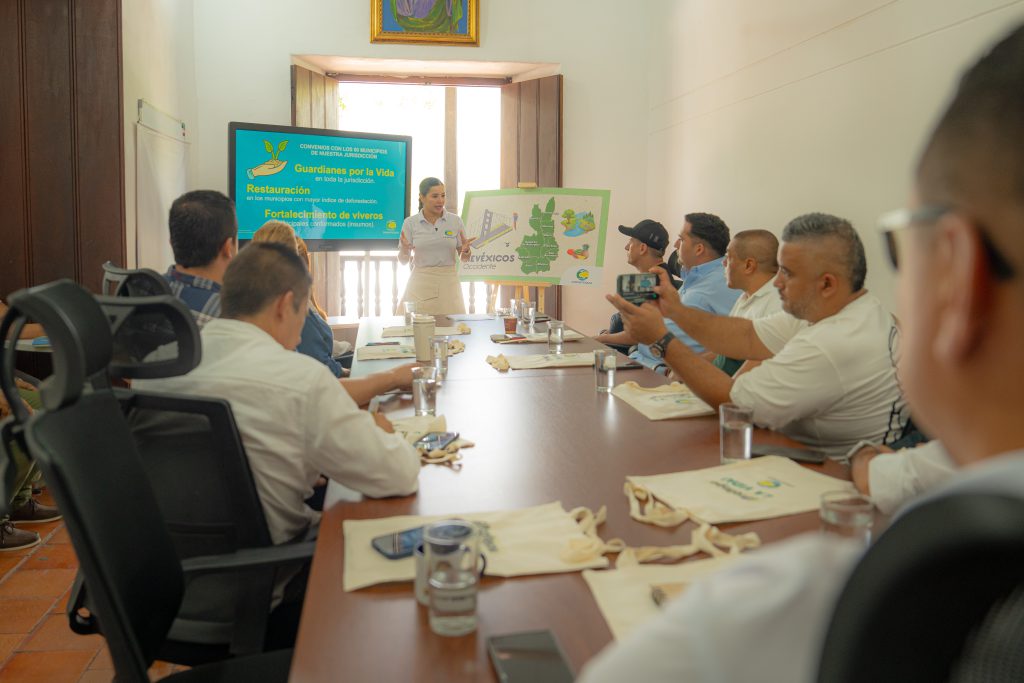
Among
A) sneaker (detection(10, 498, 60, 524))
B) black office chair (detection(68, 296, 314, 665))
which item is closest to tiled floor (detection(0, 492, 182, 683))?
sneaker (detection(10, 498, 60, 524))

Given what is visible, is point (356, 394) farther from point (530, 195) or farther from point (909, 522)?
point (530, 195)

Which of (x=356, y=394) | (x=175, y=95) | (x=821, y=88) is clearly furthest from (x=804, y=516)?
(x=175, y=95)

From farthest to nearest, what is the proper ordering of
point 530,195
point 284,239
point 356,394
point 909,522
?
1. point 530,195
2. point 284,239
3. point 356,394
4. point 909,522

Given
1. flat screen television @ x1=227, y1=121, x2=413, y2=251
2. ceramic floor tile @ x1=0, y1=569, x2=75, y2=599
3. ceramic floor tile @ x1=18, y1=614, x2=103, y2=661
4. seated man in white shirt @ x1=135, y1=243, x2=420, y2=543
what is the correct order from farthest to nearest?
flat screen television @ x1=227, y1=121, x2=413, y2=251 → ceramic floor tile @ x1=0, y1=569, x2=75, y2=599 → ceramic floor tile @ x1=18, y1=614, x2=103, y2=661 → seated man in white shirt @ x1=135, y1=243, x2=420, y2=543

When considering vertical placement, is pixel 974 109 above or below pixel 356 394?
above

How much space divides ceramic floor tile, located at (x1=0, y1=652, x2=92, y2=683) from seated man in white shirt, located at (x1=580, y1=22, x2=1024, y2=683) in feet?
8.15

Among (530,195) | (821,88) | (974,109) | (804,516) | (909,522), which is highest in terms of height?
(821,88)

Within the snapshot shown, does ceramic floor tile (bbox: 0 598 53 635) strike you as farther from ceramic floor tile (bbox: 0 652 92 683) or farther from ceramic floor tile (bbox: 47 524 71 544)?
ceramic floor tile (bbox: 47 524 71 544)

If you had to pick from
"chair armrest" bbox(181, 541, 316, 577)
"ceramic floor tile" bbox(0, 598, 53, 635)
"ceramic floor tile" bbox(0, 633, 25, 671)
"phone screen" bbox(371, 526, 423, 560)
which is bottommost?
"ceramic floor tile" bbox(0, 633, 25, 671)

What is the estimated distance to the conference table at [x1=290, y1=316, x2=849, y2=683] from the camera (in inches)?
38.3

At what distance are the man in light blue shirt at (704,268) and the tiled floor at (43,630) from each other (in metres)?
2.66

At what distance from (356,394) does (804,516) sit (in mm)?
1343

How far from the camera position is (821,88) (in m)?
4.22

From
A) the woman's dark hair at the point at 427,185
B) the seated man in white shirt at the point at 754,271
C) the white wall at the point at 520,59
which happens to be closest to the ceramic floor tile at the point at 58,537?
the seated man in white shirt at the point at 754,271
